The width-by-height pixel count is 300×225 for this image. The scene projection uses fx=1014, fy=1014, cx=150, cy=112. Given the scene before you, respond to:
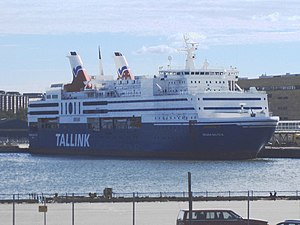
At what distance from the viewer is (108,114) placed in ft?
354

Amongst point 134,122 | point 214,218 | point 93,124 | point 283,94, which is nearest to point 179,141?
point 134,122

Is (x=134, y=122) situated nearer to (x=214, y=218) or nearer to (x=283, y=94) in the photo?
(x=283, y=94)

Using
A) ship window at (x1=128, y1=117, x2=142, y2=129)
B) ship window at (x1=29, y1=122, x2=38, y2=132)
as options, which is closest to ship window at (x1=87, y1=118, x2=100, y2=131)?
ship window at (x1=128, y1=117, x2=142, y2=129)

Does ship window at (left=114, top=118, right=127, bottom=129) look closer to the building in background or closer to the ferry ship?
the ferry ship

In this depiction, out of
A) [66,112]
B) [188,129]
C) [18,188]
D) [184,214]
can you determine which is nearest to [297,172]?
[188,129]

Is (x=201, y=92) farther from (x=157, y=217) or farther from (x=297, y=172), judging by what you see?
(x=157, y=217)

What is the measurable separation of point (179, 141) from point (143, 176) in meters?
25.5

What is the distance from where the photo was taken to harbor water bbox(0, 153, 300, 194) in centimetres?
6184

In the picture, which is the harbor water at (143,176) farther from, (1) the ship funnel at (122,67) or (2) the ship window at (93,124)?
(1) the ship funnel at (122,67)

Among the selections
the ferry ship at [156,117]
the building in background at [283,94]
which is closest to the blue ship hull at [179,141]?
the ferry ship at [156,117]

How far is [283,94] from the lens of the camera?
148125 millimetres

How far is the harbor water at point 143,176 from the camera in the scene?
61844mm

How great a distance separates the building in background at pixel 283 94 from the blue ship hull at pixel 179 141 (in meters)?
44.7

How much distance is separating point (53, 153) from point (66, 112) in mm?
5607
